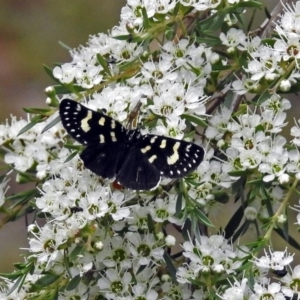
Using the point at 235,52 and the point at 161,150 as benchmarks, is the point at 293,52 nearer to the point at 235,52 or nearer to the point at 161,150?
the point at 235,52

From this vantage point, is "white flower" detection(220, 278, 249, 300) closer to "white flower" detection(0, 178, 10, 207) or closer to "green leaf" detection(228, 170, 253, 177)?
"green leaf" detection(228, 170, 253, 177)

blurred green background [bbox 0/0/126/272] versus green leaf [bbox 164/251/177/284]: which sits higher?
blurred green background [bbox 0/0/126/272]

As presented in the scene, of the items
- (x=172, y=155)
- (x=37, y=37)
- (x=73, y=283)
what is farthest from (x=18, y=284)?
(x=37, y=37)

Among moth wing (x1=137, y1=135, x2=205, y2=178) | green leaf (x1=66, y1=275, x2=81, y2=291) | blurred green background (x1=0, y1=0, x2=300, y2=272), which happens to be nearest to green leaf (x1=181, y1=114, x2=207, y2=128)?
moth wing (x1=137, y1=135, x2=205, y2=178)

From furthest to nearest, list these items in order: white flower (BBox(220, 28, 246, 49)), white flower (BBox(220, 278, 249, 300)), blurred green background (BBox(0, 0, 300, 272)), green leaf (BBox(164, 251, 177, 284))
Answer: blurred green background (BBox(0, 0, 300, 272)), white flower (BBox(220, 28, 246, 49)), green leaf (BBox(164, 251, 177, 284)), white flower (BBox(220, 278, 249, 300))

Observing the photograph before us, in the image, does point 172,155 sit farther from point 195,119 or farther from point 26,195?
point 26,195

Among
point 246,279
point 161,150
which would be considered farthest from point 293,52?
point 246,279
